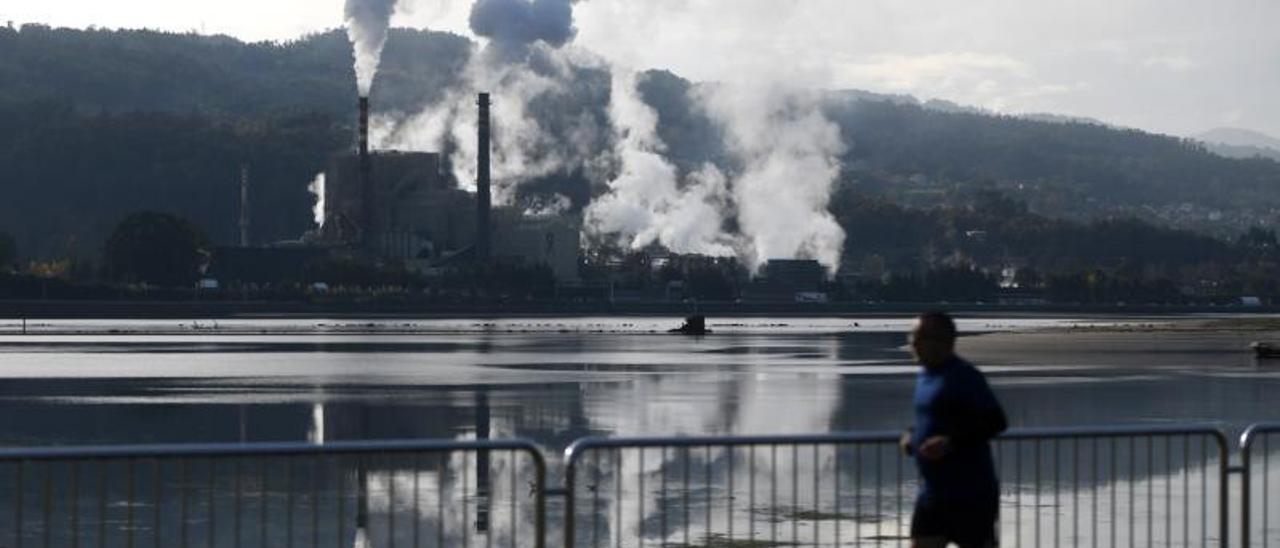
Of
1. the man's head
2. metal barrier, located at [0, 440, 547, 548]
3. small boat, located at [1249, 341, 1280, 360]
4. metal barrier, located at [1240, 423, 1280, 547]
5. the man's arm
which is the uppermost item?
the man's head

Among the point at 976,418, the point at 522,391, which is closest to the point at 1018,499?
the point at 976,418

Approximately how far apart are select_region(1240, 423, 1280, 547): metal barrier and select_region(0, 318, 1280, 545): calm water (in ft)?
1.96

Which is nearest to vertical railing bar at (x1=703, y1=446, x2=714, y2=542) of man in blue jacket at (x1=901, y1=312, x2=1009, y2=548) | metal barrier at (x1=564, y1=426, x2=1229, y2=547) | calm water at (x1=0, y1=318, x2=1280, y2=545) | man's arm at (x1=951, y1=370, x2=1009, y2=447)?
metal barrier at (x1=564, y1=426, x2=1229, y2=547)

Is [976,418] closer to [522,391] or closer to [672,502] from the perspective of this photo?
[672,502]

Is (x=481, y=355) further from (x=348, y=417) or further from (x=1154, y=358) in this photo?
(x=348, y=417)

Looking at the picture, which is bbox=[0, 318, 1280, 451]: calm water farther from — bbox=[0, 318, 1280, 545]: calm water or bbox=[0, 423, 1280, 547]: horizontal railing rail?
bbox=[0, 423, 1280, 547]: horizontal railing rail

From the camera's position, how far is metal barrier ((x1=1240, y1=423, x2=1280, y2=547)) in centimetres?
1747

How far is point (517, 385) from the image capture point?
66188mm

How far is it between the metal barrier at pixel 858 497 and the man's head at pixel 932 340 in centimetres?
228

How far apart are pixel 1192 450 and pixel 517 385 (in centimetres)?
3131

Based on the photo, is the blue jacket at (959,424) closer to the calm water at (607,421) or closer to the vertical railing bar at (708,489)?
the vertical railing bar at (708,489)

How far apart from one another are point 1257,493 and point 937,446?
15.8 meters

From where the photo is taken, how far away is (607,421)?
47438 mm

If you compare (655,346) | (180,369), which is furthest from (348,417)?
(655,346)
